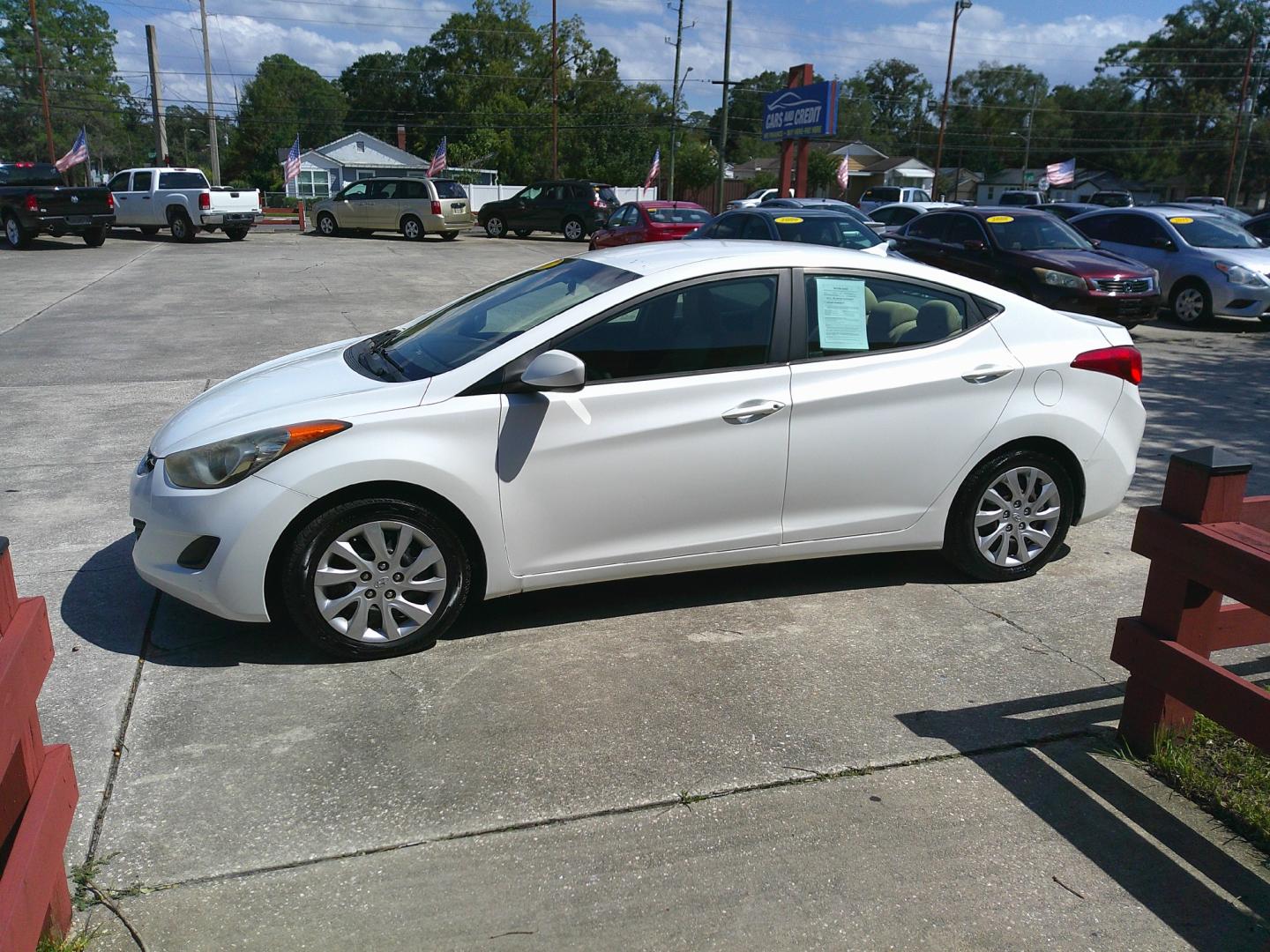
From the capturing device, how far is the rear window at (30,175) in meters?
25.7

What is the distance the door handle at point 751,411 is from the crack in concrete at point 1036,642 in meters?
→ 1.37

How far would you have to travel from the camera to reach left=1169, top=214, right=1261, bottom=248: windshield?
15.2m

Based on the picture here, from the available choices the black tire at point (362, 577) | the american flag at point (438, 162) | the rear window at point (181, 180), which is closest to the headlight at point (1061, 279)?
the black tire at point (362, 577)

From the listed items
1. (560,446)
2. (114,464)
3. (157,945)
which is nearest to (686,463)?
(560,446)

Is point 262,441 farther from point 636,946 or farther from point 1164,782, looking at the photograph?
point 1164,782

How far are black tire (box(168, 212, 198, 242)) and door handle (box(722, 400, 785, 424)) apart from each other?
26.9 metres

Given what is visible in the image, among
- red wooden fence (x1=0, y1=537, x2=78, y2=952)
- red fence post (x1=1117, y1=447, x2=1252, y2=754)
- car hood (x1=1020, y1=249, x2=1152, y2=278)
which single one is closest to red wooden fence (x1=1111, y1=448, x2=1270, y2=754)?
red fence post (x1=1117, y1=447, x2=1252, y2=754)

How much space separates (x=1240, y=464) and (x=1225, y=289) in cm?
1318

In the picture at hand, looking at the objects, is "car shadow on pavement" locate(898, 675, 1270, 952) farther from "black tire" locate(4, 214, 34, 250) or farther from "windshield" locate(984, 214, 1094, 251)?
"black tire" locate(4, 214, 34, 250)

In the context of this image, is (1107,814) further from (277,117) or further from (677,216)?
(277,117)

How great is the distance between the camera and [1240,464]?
125 inches

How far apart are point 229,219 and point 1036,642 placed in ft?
90.2

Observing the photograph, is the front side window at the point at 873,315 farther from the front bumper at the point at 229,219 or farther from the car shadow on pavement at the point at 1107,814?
the front bumper at the point at 229,219

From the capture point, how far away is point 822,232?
1377 centimetres
